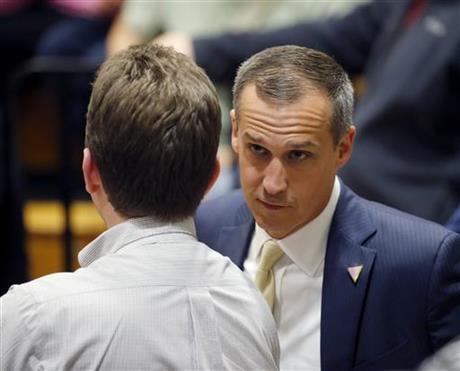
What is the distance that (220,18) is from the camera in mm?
4656

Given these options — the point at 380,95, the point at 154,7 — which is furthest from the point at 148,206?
the point at 154,7

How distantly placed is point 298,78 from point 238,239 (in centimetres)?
45

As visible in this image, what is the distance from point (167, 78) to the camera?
6.91 ft

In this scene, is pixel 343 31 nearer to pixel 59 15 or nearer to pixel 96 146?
pixel 59 15

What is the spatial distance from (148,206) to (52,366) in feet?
1.06

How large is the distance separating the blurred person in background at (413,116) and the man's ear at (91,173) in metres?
1.87

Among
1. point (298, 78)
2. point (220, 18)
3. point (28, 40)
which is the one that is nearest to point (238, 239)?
point (298, 78)

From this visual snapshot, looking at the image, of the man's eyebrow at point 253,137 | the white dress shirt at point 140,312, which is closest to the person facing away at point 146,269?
the white dress shirt at point 140,312

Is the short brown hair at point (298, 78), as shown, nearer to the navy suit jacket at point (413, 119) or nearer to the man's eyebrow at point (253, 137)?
the man's eyebrow at point (253, 137)

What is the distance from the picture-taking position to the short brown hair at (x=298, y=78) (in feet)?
8.02

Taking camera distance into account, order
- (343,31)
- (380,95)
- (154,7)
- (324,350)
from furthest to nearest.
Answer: (154,7)
(343,31)
(380,95)
(324,350)

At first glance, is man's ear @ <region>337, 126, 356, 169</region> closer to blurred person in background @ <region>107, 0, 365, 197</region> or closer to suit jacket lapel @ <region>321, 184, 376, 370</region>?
suit jacket lapel @ <region>321, 184, 376, 370</region>

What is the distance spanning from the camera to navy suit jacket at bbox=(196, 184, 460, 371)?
253cm

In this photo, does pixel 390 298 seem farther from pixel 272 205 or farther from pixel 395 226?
pixel 272 205
